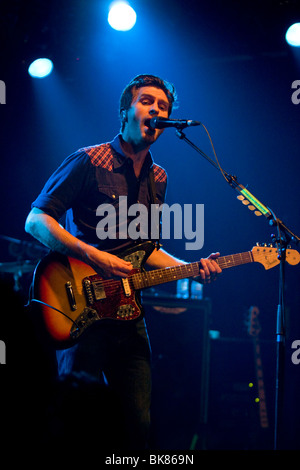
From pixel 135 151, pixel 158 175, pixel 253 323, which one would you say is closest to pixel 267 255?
pixel 158 175

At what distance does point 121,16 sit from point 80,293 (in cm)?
384

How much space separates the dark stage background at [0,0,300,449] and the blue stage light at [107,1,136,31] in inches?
3.9

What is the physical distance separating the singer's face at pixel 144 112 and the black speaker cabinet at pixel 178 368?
217cm

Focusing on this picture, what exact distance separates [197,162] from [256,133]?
0.95 m

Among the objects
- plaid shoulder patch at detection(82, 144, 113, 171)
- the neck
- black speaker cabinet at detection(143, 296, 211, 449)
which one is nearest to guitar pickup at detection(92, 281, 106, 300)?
plaid shoulder patch at detection(82, 144, 113, 171)

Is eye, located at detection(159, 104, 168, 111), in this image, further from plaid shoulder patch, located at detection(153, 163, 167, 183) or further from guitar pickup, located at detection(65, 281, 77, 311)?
→ guitar pickup, located at detection(65, 281, 77, 311)

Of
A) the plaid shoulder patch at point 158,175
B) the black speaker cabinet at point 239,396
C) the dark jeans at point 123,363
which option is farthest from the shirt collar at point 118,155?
the black speaker cabinet at point 239,396

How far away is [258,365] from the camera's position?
16.7 feet

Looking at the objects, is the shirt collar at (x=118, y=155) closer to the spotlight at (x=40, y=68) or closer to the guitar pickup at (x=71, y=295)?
the guitar pickup at (x=71, y=295)

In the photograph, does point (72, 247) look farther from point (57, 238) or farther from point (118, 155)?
point (118, 155)

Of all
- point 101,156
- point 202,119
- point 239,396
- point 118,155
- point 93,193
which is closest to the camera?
point 93,193

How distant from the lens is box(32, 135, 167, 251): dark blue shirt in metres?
2.78
